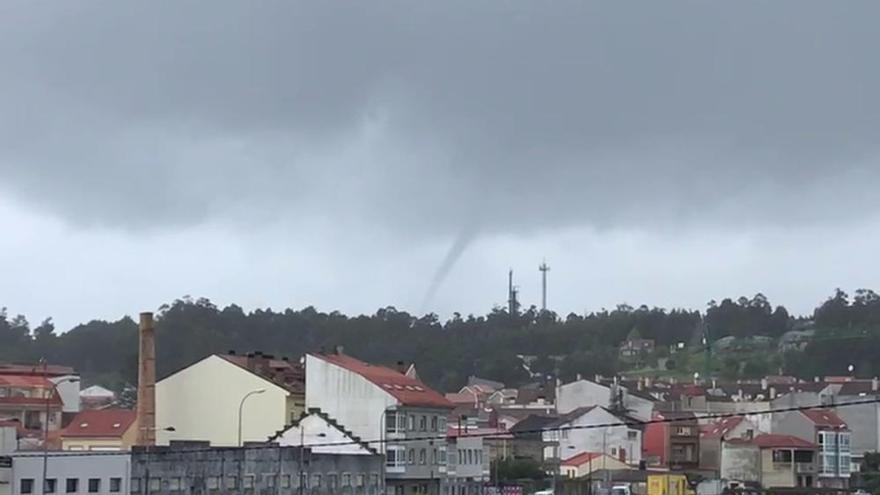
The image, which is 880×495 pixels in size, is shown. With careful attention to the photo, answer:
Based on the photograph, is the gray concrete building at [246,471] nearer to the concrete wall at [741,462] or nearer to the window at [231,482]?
the window at [231,482]

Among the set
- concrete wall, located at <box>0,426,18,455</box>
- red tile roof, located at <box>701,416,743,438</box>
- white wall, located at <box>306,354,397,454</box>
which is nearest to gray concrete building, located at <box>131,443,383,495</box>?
white wall, located at <box>306,354,397,454</box>

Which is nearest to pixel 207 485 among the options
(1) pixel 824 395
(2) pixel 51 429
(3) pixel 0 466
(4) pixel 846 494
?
(3) pixel 0 466

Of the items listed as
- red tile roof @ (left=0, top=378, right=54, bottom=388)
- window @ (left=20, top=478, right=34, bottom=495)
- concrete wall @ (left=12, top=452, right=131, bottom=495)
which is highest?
red tile roof @ (left=0, top=378, right=54, bottom=388)

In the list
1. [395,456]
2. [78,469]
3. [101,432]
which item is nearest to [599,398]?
[101,432]

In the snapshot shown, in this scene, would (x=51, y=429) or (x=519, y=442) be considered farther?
(x=519, y=442)

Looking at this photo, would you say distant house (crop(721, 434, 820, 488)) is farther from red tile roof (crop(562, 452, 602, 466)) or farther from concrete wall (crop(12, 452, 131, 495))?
concrete wall (crop(12, 452, 131, 495))

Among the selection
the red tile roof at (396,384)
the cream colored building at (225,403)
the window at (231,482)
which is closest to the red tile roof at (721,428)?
the red tile roof at (396,384)

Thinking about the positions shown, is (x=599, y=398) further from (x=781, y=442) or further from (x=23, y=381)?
(x=23, y=381)

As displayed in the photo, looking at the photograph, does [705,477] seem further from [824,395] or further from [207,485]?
[207,485]
